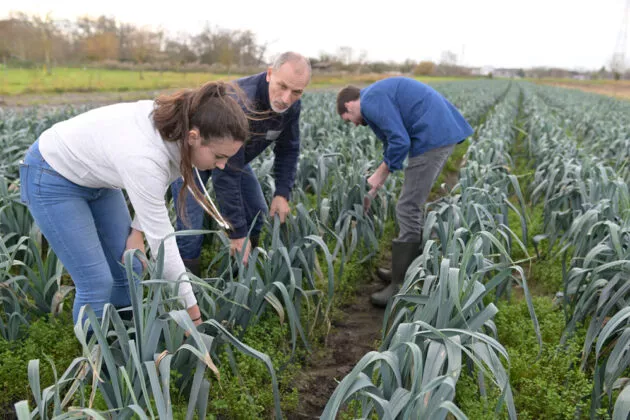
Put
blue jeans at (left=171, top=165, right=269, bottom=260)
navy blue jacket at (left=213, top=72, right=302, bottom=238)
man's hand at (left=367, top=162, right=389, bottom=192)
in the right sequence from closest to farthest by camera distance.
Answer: navy blue jacket at (left=213, top=72, right=302, bottom=238) → blue jeans at (left=171, top=165, right=269, bottom=260) → man's hand at (left=367, top=162, right=389, bottom=192)

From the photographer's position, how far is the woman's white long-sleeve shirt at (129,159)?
1611mm

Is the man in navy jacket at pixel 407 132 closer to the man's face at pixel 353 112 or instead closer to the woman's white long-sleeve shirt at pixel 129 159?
the man's face at pixel 353 112

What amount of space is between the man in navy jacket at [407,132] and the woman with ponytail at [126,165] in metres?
1.45

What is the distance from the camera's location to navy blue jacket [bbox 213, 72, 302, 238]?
2.50m

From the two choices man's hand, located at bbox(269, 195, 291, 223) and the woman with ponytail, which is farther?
man's hand, located at bbox(269, 195, 291, 223)

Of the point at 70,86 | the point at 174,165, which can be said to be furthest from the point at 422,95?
the point at 70,86

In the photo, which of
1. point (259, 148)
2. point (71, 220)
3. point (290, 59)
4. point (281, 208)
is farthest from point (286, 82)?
point (71, 220)

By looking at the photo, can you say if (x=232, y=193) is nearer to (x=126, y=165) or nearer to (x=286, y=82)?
(x=286, y=82)

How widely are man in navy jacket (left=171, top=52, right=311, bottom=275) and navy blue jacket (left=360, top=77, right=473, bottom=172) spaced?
1.68 ft

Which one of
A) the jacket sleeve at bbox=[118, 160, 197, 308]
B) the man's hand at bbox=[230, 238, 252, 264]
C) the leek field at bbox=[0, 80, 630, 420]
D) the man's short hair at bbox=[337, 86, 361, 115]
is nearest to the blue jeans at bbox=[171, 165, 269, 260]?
the leek field at bbox=[0, 80, 630, 420]

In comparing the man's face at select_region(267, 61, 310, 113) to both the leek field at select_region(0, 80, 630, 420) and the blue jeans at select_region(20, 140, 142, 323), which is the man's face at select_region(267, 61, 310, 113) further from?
the blue jeans at select_region(20, 140, 142, 323)

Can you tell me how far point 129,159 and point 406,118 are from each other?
78.8 inches

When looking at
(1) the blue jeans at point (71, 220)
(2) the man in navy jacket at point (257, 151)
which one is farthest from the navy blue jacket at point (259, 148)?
(1) the blue jeans at point (71, 220)

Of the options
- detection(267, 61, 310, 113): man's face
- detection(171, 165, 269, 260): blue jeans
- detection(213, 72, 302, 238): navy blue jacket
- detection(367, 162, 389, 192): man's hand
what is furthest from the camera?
detection(367, 162, 389, 192): man's hand
